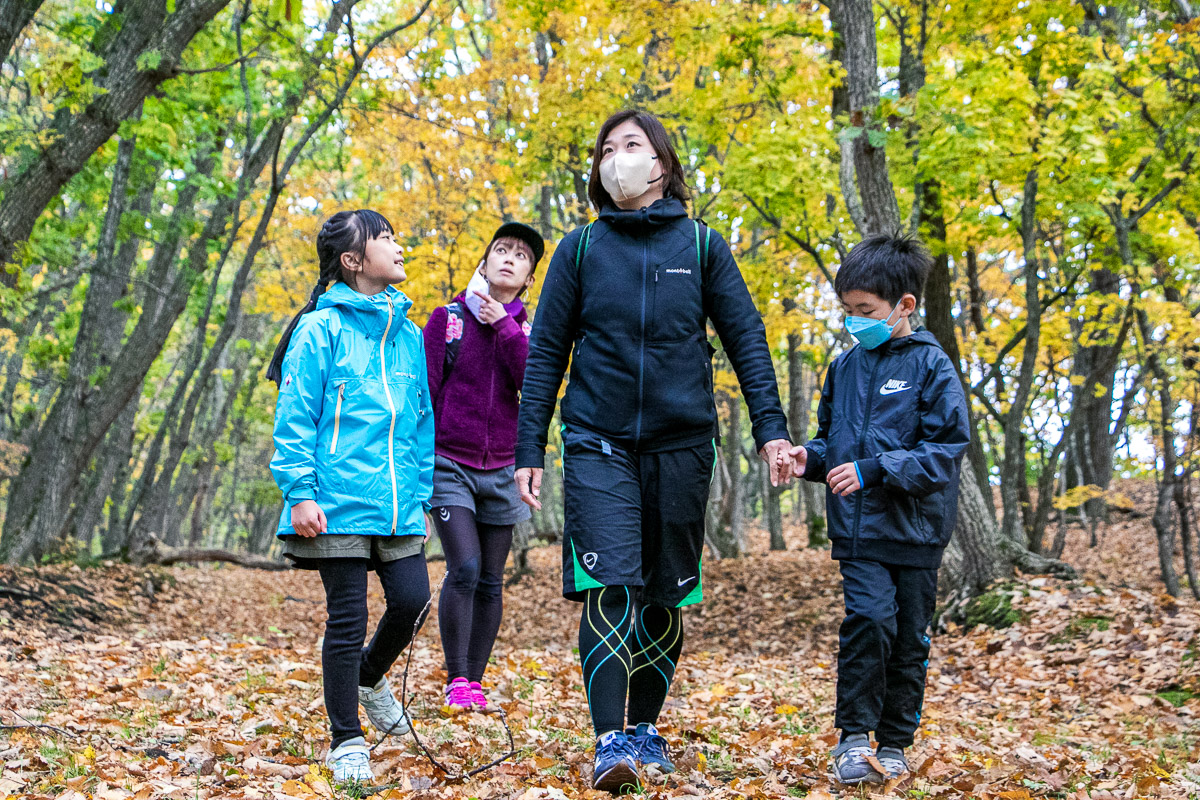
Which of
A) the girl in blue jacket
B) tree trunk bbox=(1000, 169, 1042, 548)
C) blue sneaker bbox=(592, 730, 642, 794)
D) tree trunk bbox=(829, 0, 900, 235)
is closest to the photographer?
blue sneaker bbox=(592, 730, 642, 794)

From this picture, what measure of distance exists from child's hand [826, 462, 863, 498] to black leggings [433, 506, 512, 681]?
1.84 meters

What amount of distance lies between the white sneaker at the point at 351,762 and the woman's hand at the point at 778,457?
5.36 ft

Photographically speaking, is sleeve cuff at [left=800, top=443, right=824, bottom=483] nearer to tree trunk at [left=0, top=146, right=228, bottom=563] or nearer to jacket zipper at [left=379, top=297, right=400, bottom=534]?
jacket zipper at [left=379, top=297, right=400, bottom=534]

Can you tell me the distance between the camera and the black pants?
3.13 meters

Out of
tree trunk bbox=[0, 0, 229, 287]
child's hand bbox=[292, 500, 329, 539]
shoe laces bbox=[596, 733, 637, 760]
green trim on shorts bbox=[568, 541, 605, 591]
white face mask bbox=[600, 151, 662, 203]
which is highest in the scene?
tree trunk bbox=[0, 0, 229, 287]

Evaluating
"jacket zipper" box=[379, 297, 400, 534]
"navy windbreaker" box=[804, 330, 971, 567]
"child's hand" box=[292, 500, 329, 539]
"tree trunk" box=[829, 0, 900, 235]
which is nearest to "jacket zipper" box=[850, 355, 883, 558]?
"navy windbreaker" box=[804, 330, 971, 567]

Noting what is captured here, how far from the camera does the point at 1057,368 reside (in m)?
14.0

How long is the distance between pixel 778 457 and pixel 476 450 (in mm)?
1838

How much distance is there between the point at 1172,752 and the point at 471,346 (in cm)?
372

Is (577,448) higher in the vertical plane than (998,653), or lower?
higher

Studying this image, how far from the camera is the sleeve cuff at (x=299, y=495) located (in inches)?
116

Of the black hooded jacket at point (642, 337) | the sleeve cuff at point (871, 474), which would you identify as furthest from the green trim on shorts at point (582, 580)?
the sleeve cuff at point (871, 474)

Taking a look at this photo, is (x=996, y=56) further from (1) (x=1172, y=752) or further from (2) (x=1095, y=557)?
(2) (x=1095, y=557)

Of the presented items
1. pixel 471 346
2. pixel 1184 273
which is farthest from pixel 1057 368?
pixel 471 346
